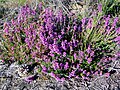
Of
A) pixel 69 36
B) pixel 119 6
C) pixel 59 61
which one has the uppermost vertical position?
pixel 119 6

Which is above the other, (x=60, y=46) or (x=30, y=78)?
(x=60, y=46)

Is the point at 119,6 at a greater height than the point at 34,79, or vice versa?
the point at 119,6

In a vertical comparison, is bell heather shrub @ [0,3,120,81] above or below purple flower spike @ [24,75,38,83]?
above

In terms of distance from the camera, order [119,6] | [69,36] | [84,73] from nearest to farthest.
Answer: [84,73] → [69,36] → [119,6]

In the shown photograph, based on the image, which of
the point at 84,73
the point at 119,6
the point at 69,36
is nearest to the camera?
the point at 84,73

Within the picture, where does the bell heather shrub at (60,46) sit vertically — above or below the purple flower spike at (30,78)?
above

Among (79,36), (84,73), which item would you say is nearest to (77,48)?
(79,36)

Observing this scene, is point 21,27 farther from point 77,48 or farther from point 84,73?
point 84,73

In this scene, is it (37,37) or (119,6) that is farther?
(119,6)
